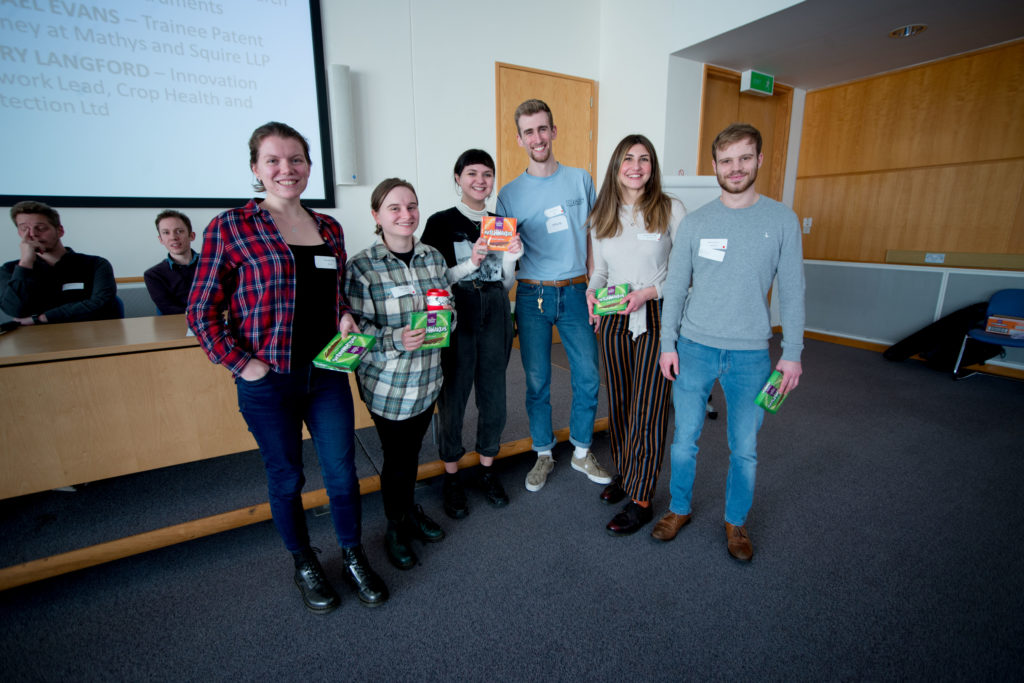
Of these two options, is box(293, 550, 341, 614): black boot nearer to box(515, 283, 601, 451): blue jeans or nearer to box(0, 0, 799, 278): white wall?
box(515, 283, 601, 451): blue jeans

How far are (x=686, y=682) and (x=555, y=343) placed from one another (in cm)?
432

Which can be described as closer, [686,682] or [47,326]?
[686,682]

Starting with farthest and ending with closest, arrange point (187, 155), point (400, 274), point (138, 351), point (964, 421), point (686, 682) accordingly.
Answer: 1. point (187, 155)
2. point (964, 421)
3. point (138, 351)
4. point (400, 274)
5. point (686, 682)

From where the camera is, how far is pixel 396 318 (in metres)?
1.64

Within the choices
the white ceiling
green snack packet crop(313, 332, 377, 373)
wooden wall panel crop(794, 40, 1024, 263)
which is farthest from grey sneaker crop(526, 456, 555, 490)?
wooden wall panel crop(794, 40, 1024, 263)

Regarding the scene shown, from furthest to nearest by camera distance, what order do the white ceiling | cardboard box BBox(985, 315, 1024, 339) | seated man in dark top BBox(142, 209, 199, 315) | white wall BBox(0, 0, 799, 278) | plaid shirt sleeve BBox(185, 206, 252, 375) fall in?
white wall BBox(0, 0, 799, 278)
cardboard box BBox(985, 315, 1024, 339)
the white ceiling
seated man in dark top BBox(142, 209, 199, 315)
plaid shirt sleeve BBox(185, 206, 252, 375)

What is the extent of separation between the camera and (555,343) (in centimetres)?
557

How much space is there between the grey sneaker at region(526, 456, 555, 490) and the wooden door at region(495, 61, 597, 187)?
3.46m

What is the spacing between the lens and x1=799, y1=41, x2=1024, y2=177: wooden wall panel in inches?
164

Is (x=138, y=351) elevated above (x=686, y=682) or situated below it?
above

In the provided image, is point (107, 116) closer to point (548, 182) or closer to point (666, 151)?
point (548, 182)

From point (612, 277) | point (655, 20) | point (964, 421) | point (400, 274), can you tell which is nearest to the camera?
point (400, 274)

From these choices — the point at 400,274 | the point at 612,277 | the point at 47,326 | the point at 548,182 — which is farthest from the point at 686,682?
the point at 47,326

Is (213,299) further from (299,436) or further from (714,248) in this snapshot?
(714,248)
